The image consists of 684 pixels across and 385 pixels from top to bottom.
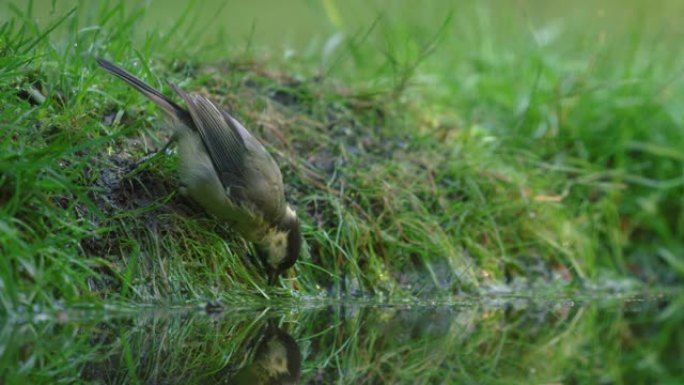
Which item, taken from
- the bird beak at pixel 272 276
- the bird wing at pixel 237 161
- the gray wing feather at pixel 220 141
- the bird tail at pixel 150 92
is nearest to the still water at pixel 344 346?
the bird beak at pixel 272 276

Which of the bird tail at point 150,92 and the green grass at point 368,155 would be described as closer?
the green grass at point 368,155

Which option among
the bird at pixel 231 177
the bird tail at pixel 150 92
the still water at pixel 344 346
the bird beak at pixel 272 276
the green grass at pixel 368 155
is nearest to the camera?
the still water at pixel 344 346

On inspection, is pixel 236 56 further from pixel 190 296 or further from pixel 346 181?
pixel 190 296

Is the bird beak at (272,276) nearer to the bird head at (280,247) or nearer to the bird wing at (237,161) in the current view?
the bird head at (280,247)

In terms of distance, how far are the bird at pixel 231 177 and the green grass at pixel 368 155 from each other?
5.8 inches

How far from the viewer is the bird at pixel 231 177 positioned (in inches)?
208

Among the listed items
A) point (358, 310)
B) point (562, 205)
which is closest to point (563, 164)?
point (562, 205)

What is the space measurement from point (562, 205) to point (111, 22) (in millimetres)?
3229

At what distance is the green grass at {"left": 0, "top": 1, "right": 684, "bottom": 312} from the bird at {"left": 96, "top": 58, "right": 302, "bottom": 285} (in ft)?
0.48

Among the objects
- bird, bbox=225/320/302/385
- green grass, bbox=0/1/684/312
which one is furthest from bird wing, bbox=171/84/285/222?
bird, bbox=225/320/302/385

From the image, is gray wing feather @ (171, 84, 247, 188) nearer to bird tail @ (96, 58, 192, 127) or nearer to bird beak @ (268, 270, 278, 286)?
bird tail @ (96, 58, 192, 127)

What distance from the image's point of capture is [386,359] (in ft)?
14.4

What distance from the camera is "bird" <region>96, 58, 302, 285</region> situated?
17.3 feet

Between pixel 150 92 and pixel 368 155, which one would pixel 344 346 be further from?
pixel 368 155
